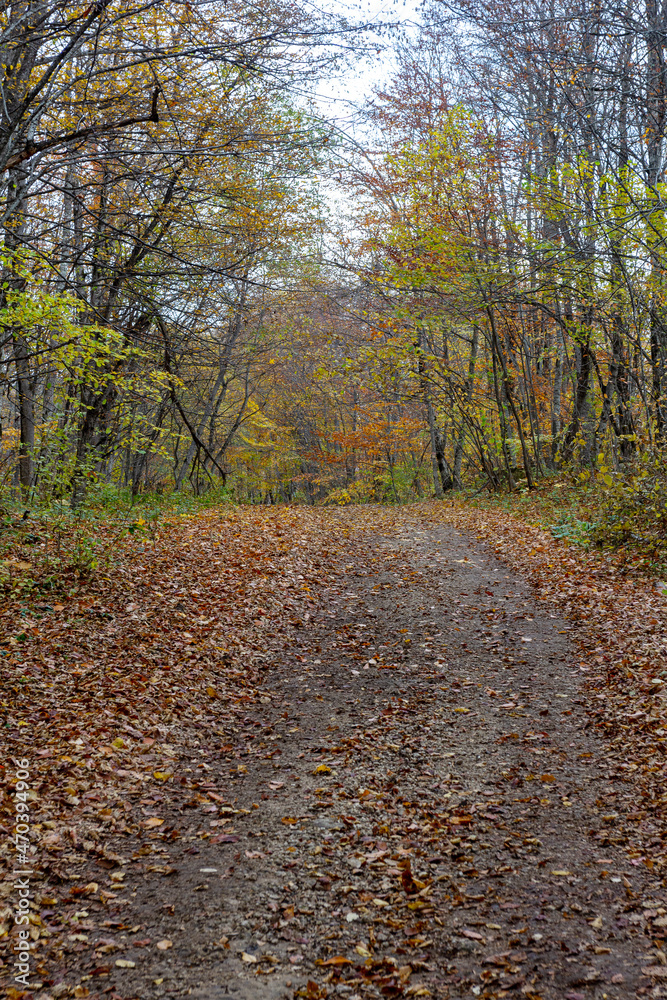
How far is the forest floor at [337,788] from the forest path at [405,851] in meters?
0.02

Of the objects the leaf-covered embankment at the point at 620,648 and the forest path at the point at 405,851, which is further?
the leaf-covered embankment at the point at 620,648

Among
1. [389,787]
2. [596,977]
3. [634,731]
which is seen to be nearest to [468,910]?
[596,977]

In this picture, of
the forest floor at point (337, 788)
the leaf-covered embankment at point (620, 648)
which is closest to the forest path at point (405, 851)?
the forest floor at point (337, 788)

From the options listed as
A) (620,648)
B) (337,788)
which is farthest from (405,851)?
(620,648)

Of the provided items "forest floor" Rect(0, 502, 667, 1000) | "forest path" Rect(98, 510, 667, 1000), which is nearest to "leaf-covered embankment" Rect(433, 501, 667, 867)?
"forest floor" Rect(0, 502, 667, 1000)

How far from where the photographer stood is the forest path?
122 inches

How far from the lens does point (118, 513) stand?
11273 millimetres

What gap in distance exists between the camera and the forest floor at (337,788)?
3178 mm

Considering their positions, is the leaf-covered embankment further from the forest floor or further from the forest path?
the forest path

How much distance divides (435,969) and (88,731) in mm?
3089

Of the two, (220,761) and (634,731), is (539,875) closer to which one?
(634,731)

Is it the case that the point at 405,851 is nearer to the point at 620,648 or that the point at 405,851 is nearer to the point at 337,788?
the point at 337,788

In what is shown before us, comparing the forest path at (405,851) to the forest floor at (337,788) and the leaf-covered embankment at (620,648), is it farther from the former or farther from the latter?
the leaf-covered embankment at (620,648)

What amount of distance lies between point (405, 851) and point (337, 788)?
83cm
